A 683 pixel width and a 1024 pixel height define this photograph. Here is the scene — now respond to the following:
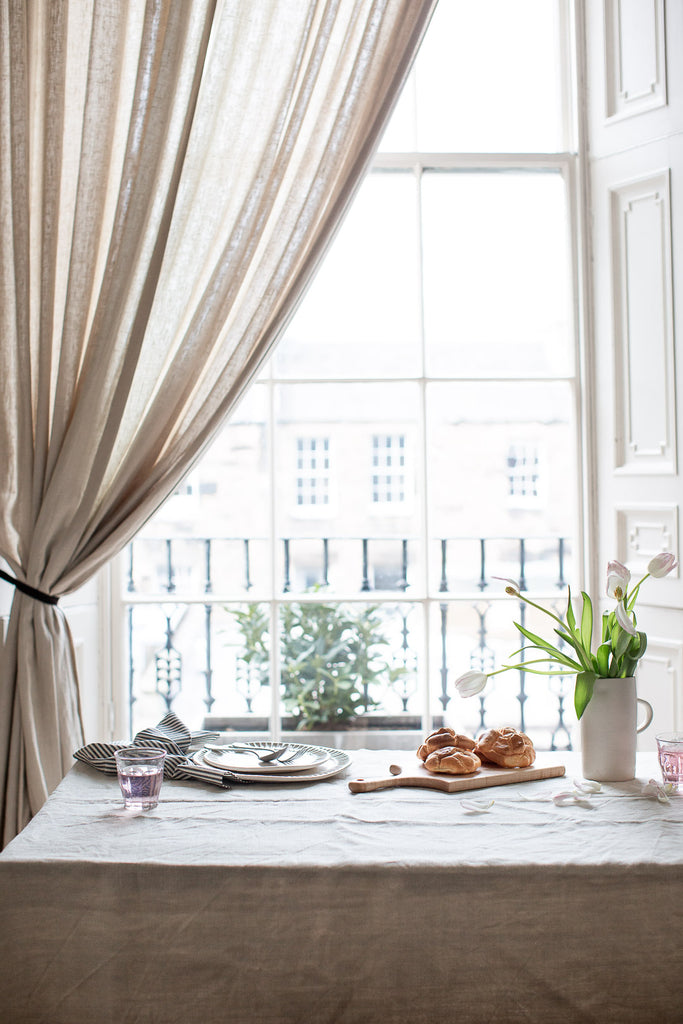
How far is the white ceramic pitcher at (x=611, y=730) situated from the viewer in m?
1.53

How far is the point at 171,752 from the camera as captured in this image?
5.35ft

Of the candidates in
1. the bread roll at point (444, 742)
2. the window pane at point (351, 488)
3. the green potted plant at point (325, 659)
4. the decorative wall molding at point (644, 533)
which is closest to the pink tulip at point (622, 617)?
the bread roll at point (444, 742)

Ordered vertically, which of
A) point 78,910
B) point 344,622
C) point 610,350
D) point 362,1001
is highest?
point 610,350

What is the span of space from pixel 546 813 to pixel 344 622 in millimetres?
1763

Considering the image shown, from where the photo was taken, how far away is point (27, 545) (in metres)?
2.20

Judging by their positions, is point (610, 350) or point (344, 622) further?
point (344, 622)

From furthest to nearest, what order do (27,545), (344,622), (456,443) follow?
1. (456,443)
2. (344,622)
3. (27,545)

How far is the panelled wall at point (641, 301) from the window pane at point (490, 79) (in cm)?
16

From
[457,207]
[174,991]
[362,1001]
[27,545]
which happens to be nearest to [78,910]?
[174,991]

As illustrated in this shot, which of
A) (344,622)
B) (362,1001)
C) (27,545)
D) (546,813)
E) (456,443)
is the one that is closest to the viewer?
(362,1001)

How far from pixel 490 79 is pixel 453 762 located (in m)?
2.18

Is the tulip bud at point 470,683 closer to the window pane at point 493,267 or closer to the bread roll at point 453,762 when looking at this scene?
the bread roll at point 453,762

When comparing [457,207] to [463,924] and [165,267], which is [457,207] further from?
[463,924]

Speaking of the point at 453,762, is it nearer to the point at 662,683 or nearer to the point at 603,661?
the point at 603,661
